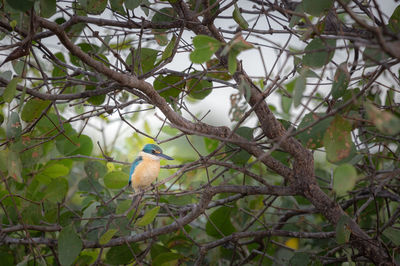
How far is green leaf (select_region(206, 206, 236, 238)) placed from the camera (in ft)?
7.31

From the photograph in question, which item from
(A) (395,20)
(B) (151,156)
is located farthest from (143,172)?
(A) (395,20)

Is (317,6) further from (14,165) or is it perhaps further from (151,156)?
(14,165)

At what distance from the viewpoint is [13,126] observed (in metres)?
1.62

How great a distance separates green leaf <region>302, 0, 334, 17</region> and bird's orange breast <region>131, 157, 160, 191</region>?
103 centimetres

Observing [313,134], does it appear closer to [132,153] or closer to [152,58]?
[152,58]

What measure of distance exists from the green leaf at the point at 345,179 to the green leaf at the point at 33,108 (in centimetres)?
124

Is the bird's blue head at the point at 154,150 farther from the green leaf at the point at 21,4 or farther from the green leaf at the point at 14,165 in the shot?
the green leaf at the point at 21,4

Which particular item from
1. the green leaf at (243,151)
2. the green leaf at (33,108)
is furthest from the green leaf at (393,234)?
the green leaf at (33,108)

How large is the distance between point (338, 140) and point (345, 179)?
0.69ft

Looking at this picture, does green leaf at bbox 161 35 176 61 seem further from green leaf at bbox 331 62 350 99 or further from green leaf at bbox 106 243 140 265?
green leaf at bbox 106 243 140 265

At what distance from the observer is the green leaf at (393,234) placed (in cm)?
172

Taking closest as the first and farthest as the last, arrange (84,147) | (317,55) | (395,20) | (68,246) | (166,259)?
(317,55), (395,20), (68,246), (166,259), (84,147)

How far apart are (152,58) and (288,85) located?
4.51 ft

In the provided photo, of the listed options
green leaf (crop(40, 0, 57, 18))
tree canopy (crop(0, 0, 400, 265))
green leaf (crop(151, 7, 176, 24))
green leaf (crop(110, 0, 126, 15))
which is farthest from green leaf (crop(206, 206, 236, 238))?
green leaf (crop(40, 0, 57, 18))
